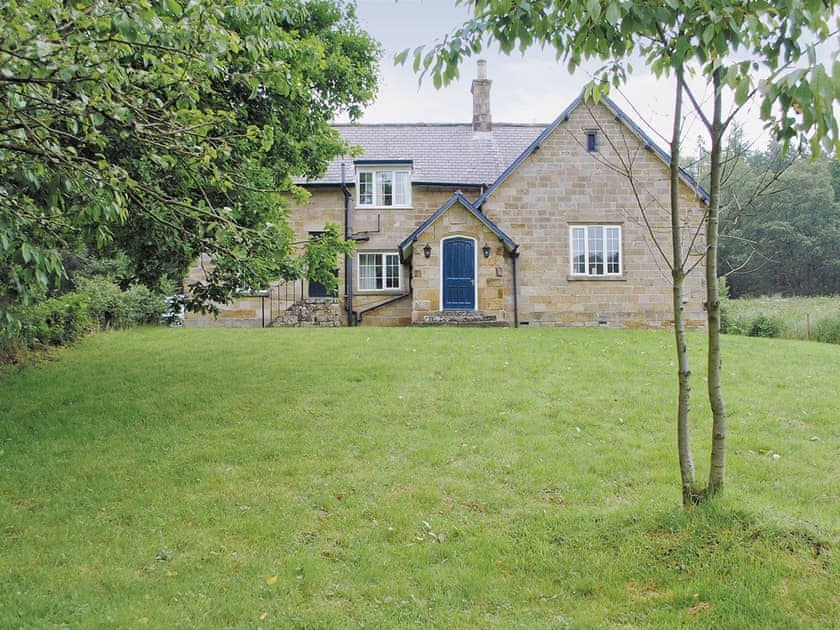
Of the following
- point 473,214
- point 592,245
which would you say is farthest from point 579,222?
point 473,214

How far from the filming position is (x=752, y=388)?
9.55 m

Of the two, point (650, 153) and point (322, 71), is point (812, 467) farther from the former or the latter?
point (650, 153)

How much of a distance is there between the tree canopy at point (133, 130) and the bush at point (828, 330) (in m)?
18.0

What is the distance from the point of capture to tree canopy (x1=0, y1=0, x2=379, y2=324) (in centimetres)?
394

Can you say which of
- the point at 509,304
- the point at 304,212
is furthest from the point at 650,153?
the point at 304,212

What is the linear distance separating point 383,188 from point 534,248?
5.96 metres

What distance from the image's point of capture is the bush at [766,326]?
20969 mm

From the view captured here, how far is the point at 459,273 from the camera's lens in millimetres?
19125

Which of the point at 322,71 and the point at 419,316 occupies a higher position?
the point at 322,71

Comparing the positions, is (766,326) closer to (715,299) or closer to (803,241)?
(715,299)

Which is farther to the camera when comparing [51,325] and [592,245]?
[592,245]

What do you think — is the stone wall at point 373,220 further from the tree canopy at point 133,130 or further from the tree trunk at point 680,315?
the tree trunk at point 680,315

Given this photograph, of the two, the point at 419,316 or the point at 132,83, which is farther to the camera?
the point at 419,316

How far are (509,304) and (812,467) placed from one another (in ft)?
45.0
